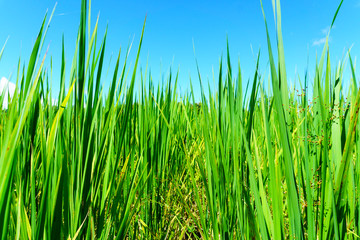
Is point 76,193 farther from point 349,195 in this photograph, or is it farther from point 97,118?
point 349,195

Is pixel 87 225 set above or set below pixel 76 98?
below

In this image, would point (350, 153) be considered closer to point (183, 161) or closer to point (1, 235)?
point (1, 235)

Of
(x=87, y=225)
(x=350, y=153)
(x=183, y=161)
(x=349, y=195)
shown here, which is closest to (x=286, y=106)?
(x=350, y=153)

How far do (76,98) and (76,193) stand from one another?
222 millimetres

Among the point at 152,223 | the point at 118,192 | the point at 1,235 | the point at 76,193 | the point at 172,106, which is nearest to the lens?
the point at 1,235

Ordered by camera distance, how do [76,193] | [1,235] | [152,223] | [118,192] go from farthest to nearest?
1. [152,223]
2. [118,192]
3. [76,193]
4. [1,235]

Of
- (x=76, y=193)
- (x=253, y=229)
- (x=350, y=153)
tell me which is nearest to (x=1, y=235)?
(x=76, y=193)

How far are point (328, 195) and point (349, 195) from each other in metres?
0.17

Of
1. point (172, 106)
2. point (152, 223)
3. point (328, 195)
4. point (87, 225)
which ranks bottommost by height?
point (152, 223)

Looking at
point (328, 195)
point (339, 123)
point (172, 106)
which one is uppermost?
point (172, 106)

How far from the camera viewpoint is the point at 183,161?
1.37 metres

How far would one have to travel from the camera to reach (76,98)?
53 centimetres

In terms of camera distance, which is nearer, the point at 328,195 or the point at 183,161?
the point at 328,195

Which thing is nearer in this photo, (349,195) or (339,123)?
(339,123)
